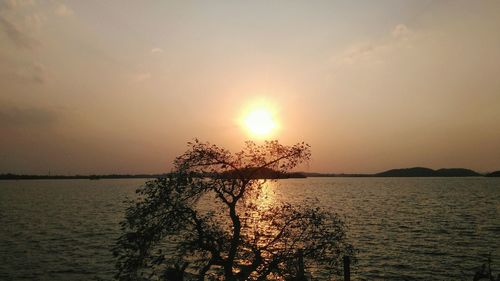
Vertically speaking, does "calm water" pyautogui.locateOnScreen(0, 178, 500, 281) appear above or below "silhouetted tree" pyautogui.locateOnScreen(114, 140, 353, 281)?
below

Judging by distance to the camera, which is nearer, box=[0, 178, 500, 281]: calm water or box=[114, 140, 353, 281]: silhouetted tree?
box=[114, 140, 353, 281]: silhouetted tree

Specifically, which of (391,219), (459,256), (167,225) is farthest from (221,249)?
(391,219)

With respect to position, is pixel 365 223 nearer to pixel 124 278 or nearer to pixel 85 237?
pixel 85 237

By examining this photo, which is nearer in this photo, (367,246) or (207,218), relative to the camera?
(207,218)

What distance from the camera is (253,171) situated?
2072 cm

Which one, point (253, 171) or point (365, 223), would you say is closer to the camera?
point (253, 171)

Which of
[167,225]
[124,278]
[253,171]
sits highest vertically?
[253,171]

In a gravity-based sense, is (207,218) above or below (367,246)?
above

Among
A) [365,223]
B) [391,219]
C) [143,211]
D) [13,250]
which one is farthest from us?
[391,219]

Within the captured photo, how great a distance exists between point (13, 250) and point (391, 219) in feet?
197

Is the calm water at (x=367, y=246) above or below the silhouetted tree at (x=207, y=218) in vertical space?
below

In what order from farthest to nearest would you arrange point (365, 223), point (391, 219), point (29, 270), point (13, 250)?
point (391, 219), point (365, 223), point (13, 250), point (29, 270)

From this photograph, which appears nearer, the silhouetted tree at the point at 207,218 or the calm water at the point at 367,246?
the silhouetted tree at the point at 207,218

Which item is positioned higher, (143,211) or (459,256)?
(143,211)
